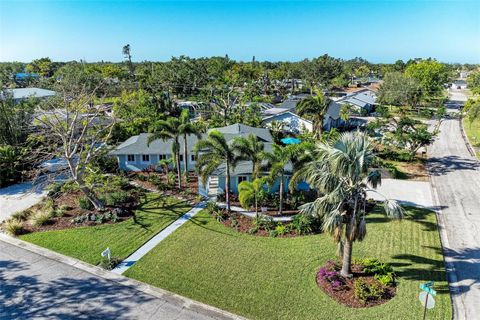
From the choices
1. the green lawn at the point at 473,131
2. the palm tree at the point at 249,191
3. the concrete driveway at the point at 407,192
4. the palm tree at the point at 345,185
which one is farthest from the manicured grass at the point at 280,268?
the green lawn at the point at 473,131

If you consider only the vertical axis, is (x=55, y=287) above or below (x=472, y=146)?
below

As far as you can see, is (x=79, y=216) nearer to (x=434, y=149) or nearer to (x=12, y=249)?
(x=12, y=249)

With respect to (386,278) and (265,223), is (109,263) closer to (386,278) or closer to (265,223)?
(265,223)

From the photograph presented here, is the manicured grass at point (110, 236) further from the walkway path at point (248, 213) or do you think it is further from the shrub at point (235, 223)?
the shrub at point (235, 223)

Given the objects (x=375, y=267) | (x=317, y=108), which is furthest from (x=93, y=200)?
(x=317, y=108)

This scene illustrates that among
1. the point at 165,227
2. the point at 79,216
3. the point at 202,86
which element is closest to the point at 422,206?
the point at 165,227

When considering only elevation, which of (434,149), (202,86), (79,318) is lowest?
(79,318)
